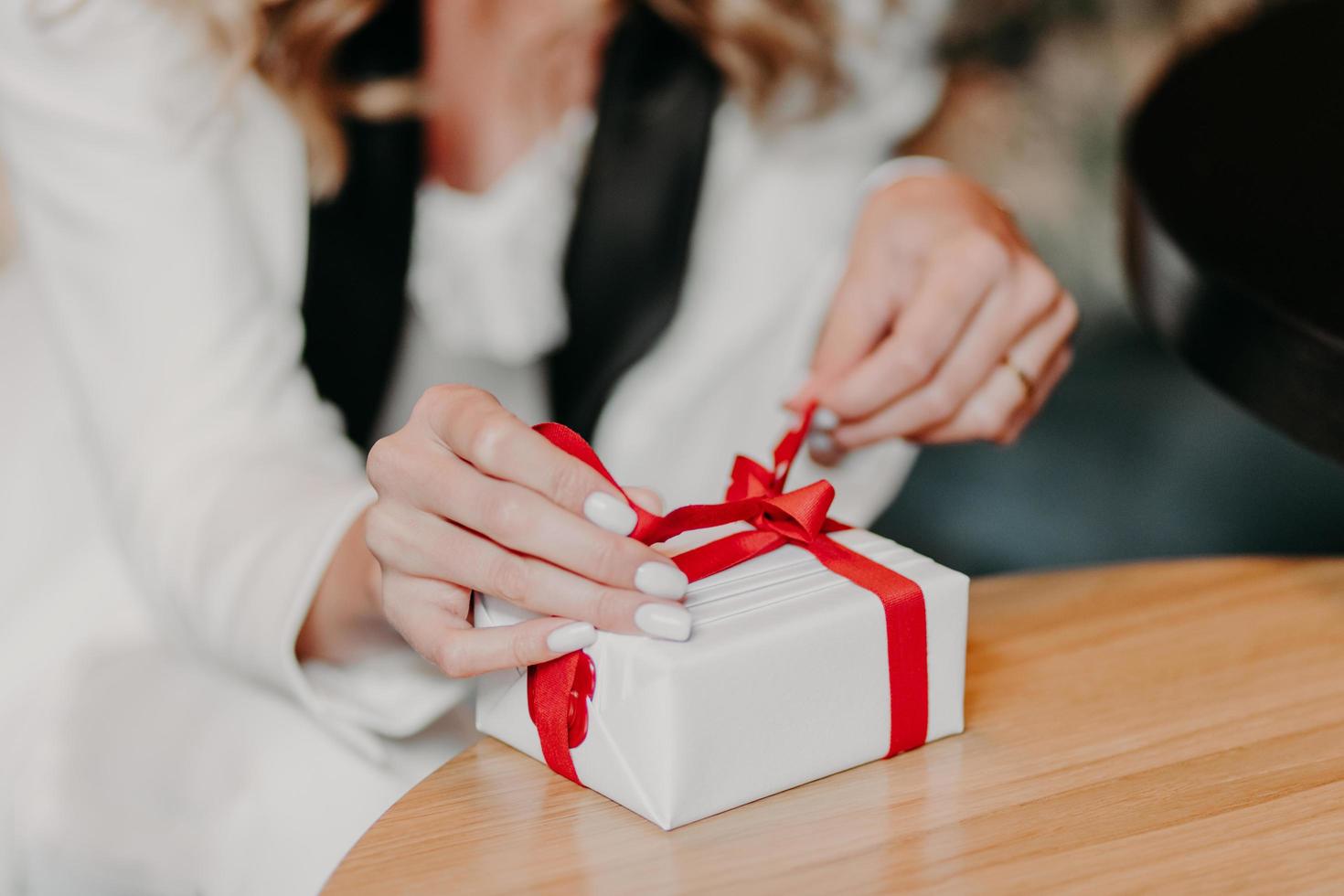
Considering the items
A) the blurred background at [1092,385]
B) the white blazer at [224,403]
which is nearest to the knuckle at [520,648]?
the white blazer at [224,403]

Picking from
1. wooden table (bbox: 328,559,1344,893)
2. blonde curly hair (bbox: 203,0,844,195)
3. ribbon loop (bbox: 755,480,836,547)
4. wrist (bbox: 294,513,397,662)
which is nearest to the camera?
wooden table (bbox: 328,559,1344,893)

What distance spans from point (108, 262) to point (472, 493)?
0.60 metres

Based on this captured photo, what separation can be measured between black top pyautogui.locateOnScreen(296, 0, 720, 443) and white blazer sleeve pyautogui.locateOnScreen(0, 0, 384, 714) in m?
0.11

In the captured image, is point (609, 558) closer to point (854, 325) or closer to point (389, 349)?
point (854, 325)

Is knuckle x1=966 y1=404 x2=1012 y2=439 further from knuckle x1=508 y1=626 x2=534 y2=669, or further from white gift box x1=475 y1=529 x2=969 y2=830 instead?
knuckle x1=508 y1=626 x2=534 y2=669

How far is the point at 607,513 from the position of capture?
546mm

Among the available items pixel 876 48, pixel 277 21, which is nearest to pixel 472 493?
pixel 277 21

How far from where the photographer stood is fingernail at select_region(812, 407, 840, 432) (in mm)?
827

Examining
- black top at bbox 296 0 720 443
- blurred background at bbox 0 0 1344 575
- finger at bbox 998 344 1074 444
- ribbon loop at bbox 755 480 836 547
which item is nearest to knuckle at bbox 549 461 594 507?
ribbon loop at bbox 755 480 836 547

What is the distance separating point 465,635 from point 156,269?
22.4 inches

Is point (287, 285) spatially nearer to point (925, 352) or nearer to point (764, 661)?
point (925, 352)

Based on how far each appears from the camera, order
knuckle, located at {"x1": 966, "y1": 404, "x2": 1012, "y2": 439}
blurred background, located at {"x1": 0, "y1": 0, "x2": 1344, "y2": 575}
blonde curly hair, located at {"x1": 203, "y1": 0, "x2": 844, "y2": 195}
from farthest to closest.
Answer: blurred background, located at {"x1": 0, "y1": 0, "x2": 1344, "y2": 575} → blonde curly hair, located at {"x1": 203, "y1": 0, "x2": 844, "y2": 195} → knuckle, located at {"x1": 966, "y1": 404, "x2": 1012, "y2": 439}

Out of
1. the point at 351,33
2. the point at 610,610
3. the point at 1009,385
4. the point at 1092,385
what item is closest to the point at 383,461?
the point at 610,610

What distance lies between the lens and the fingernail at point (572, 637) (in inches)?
21.4
